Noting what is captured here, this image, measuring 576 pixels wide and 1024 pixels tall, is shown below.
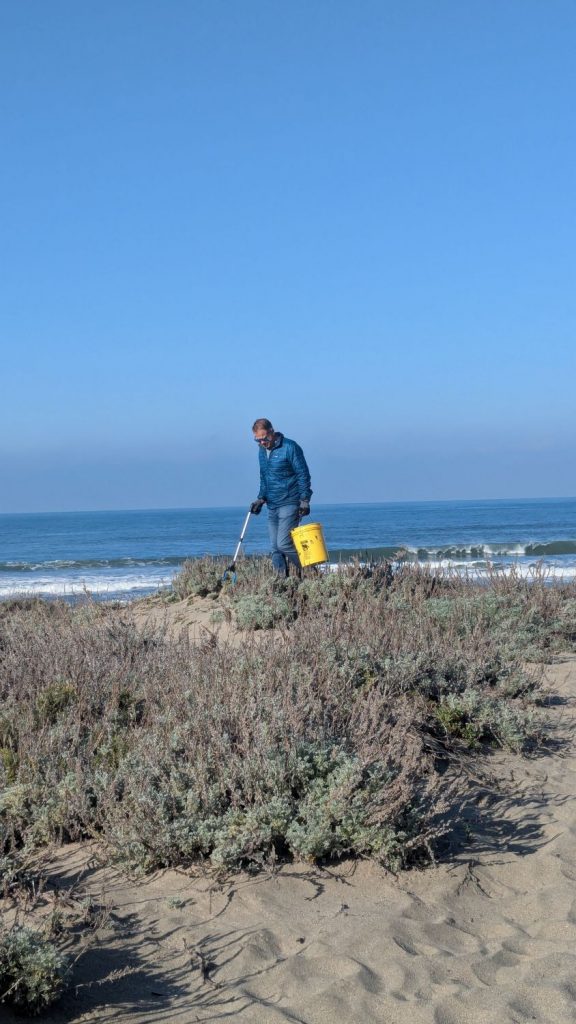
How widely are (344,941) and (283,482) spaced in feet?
24.0

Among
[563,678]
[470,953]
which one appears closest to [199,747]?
[470,953]

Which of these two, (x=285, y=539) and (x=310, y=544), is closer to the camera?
(x=310, y=544)

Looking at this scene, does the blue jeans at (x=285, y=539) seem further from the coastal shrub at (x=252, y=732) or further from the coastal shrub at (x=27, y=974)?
the coastal shrub at (x=27, y=974)

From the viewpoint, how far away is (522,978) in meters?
3.05

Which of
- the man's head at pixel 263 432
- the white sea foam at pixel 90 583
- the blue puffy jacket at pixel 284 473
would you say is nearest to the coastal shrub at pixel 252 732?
the blue puffy jacket at pixel 284 473

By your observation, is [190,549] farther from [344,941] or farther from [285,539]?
[344,941]

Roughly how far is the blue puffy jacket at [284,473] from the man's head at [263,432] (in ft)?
0.24

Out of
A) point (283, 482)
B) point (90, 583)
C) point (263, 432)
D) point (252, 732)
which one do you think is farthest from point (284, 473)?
point (90, 583)

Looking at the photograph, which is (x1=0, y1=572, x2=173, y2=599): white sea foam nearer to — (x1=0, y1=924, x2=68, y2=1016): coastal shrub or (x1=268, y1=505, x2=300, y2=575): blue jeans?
(x1=268, y1=505, x2=300, y2=575): blue jeans

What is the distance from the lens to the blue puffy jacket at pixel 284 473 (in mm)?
10094

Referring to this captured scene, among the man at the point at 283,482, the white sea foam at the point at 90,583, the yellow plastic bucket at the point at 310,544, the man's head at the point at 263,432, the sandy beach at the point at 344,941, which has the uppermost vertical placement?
the man's head at the point at 263,432

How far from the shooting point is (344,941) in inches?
128

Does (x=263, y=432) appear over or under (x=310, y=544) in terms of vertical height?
over

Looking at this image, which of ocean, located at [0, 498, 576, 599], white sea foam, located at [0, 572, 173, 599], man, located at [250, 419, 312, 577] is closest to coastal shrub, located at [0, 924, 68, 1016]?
man, located at [250, 419, 312, 577]
